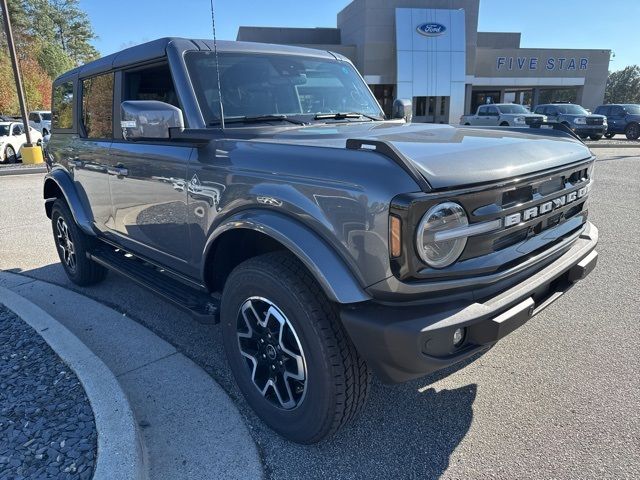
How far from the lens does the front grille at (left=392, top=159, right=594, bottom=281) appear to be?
192 cm

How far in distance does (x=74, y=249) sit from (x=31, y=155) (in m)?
13.6

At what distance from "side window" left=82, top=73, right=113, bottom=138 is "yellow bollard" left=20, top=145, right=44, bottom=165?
1370cm

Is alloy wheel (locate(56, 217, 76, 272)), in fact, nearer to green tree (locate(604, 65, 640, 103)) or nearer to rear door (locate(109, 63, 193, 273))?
rear door (locate(109, 63, 193, 273))

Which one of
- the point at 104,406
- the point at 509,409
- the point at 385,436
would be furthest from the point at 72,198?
the point at 509,409

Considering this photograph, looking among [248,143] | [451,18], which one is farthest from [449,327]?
[451,18]

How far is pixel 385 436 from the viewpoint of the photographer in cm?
253

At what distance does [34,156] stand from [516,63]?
40967 mm

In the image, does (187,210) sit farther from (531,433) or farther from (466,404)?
(531,433)

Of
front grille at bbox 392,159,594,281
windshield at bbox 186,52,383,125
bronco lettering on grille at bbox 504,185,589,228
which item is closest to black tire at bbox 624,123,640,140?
windshield at bbox 186,52,383,125

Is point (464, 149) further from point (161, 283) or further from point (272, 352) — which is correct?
point (161, 283)

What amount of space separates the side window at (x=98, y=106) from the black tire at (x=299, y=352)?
215 cm

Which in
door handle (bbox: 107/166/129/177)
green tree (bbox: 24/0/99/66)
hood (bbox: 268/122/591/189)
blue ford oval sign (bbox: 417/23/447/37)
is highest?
green tree (bbox: 24/0/99/66)

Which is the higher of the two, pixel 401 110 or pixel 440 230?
pixel 401 110

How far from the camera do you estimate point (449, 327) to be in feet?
6.26
